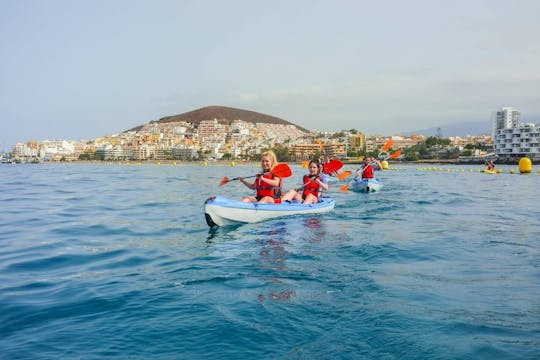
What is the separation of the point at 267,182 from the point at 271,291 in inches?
233

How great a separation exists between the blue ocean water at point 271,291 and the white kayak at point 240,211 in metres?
0.28

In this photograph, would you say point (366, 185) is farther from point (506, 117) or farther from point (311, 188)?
point (506, 117)

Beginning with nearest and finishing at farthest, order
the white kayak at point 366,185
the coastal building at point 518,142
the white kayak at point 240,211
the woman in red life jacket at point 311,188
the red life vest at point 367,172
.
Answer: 1. the white kayak at point 240,211
2. the woman in red life jacket at point 311,188
3. the white kayak at point 366,185
4. the red life vest at point 367,172
5. the coastal building at point 518,142

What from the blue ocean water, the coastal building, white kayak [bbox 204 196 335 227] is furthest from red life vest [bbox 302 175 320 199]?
the coastal building

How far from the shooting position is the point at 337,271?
258 inches

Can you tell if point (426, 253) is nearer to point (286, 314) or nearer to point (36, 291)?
point (286, 314)

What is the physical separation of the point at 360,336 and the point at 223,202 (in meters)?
6.39

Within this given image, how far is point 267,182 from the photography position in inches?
444

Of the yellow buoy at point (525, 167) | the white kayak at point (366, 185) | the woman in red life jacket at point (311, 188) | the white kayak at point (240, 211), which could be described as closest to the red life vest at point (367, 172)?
the white kayak at point (366, 185)

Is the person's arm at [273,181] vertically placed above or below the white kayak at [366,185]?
above

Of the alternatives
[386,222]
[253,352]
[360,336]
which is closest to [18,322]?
[253,352]

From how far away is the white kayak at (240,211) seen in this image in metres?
10.1

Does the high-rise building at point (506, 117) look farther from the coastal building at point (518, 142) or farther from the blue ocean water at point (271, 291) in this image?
the blue ocean water at point (271, 291)

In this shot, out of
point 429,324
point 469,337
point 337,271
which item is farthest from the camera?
point 337,271
